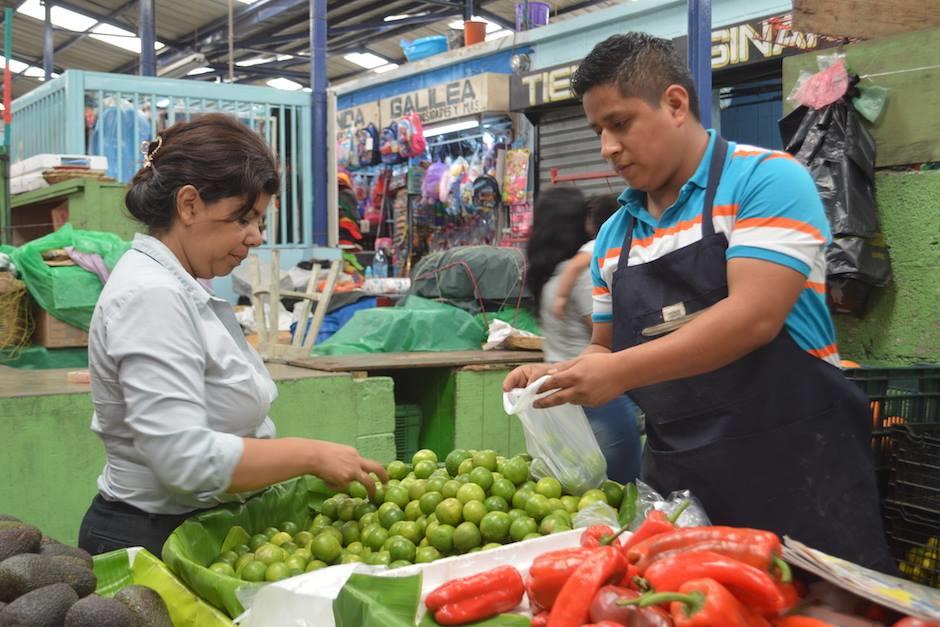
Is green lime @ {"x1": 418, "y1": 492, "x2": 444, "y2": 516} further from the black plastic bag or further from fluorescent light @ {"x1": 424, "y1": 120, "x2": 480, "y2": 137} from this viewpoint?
fluorescent light @ {"x1": 424, "y1": 120, "x2": 480, "y2": 137}

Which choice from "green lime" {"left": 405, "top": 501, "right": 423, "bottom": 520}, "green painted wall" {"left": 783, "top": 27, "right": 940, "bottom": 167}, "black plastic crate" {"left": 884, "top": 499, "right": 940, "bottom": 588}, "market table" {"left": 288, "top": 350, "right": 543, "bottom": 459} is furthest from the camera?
"market table" {"left": 288, "top": 350, "right": 543, "bottom": 459}

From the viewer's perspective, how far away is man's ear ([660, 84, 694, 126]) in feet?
6.68

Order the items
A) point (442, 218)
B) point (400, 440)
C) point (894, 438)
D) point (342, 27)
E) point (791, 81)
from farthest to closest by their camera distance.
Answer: point (342, 27) < point (442, 218) < point (400, 440) < point (791, 81) < point (894, 438)

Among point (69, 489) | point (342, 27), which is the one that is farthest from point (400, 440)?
point (342, 27)

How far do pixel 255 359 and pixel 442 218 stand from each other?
9301 mm

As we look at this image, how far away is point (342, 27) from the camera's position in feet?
50.8

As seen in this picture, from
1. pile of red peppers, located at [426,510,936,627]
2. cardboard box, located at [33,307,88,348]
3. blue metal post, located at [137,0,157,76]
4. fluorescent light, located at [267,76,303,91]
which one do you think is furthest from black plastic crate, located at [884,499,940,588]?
fluorescent light, located at [267,76,303,91]

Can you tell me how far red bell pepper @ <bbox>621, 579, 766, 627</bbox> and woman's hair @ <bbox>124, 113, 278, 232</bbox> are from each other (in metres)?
1.34

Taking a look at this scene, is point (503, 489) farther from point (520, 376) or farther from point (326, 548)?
point (326, 548)

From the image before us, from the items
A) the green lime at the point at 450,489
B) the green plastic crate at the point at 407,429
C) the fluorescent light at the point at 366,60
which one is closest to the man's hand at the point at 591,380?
the green lime at the point at 450,489

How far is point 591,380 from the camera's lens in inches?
72.6

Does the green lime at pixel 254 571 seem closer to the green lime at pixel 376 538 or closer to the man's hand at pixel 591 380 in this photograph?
the green lime at pixel 376 538

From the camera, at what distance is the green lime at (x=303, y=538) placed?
225cm

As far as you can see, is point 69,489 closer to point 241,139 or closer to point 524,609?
point 241,139
